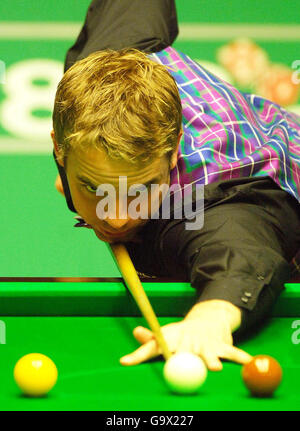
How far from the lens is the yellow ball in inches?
59.5

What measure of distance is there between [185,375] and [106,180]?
28.8 inches

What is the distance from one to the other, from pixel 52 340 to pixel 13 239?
108 inches

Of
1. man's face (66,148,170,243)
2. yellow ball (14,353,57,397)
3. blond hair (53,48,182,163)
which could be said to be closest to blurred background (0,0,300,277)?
man's face (66,148,170,243)

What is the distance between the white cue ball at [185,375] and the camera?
5.02 ft

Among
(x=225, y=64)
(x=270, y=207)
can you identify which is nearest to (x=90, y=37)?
(x=270, y=207)

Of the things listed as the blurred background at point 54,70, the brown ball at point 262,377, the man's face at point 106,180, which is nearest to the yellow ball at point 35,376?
the brown ball at point 262,377

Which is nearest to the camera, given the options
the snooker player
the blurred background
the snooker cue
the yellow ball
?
the yellow ball

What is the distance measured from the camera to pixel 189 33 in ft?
18.7

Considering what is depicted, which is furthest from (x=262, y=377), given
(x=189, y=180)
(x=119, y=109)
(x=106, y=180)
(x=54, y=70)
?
(x=54, y=70)

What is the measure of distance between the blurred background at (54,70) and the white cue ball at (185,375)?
3.04 meters

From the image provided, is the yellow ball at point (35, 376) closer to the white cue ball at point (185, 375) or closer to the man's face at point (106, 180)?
the white cue ball at point (185, 375)

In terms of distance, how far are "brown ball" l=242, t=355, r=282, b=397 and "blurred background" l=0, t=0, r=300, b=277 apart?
3079 millimetres

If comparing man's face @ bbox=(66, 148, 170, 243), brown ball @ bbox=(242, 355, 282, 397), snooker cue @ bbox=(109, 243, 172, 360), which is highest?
man's face @ bbox=(66, 148, 170, 243)

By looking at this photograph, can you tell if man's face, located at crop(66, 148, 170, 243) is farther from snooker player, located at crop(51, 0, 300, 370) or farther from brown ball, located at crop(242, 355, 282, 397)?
brown ball, located at crop(242, 355, 282, 397)
